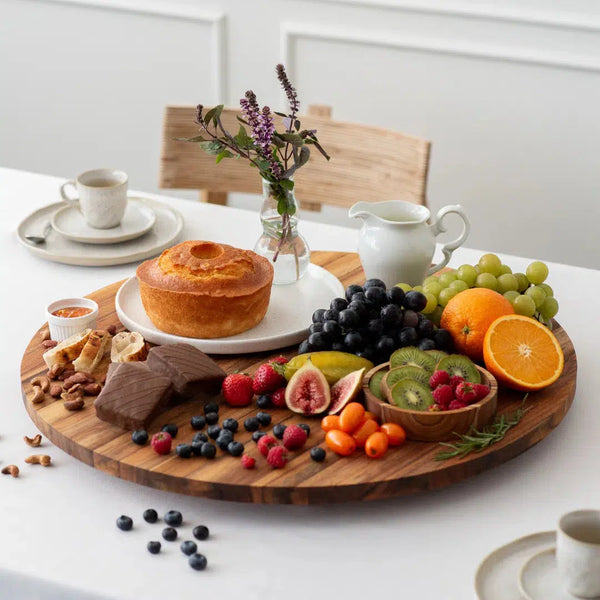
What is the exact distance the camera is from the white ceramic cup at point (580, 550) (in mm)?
1152

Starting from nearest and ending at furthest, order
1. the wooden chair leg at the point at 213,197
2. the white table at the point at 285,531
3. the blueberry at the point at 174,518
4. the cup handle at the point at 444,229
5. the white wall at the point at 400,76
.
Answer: the white table at the point at 285,531
the blueberry at the point at 174,518
the cup handle at the point at 444,229
the wooden chair leg at the point at 213,197
the white wall at the point at 400,76

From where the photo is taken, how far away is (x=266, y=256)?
2141mm

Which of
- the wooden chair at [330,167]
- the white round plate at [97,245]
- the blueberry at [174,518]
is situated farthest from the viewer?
the wooden chair at [330,167]

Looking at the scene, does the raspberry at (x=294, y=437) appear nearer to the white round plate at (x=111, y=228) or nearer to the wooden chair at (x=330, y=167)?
the white round plate at (x=111, y=228)

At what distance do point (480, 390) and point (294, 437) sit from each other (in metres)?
0.33

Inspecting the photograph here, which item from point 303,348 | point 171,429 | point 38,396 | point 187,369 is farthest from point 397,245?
point 38,396

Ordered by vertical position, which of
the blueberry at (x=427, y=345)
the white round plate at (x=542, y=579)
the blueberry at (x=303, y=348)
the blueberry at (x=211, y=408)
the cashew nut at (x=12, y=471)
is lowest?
the cashew nut at (x=12, y=471)

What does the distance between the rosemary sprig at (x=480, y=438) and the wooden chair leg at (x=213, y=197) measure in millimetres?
1715

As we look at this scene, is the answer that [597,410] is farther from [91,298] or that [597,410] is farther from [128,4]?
[128,4]

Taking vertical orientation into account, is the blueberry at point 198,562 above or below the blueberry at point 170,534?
above

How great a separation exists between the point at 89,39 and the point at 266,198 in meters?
2.97

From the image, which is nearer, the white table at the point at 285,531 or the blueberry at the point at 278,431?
the white table at the point at 285,531

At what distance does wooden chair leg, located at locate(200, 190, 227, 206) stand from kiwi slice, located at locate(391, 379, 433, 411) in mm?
1652

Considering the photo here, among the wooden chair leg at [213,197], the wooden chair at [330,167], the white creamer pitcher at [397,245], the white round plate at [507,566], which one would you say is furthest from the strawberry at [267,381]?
the wooden chair leg at [213,197]
